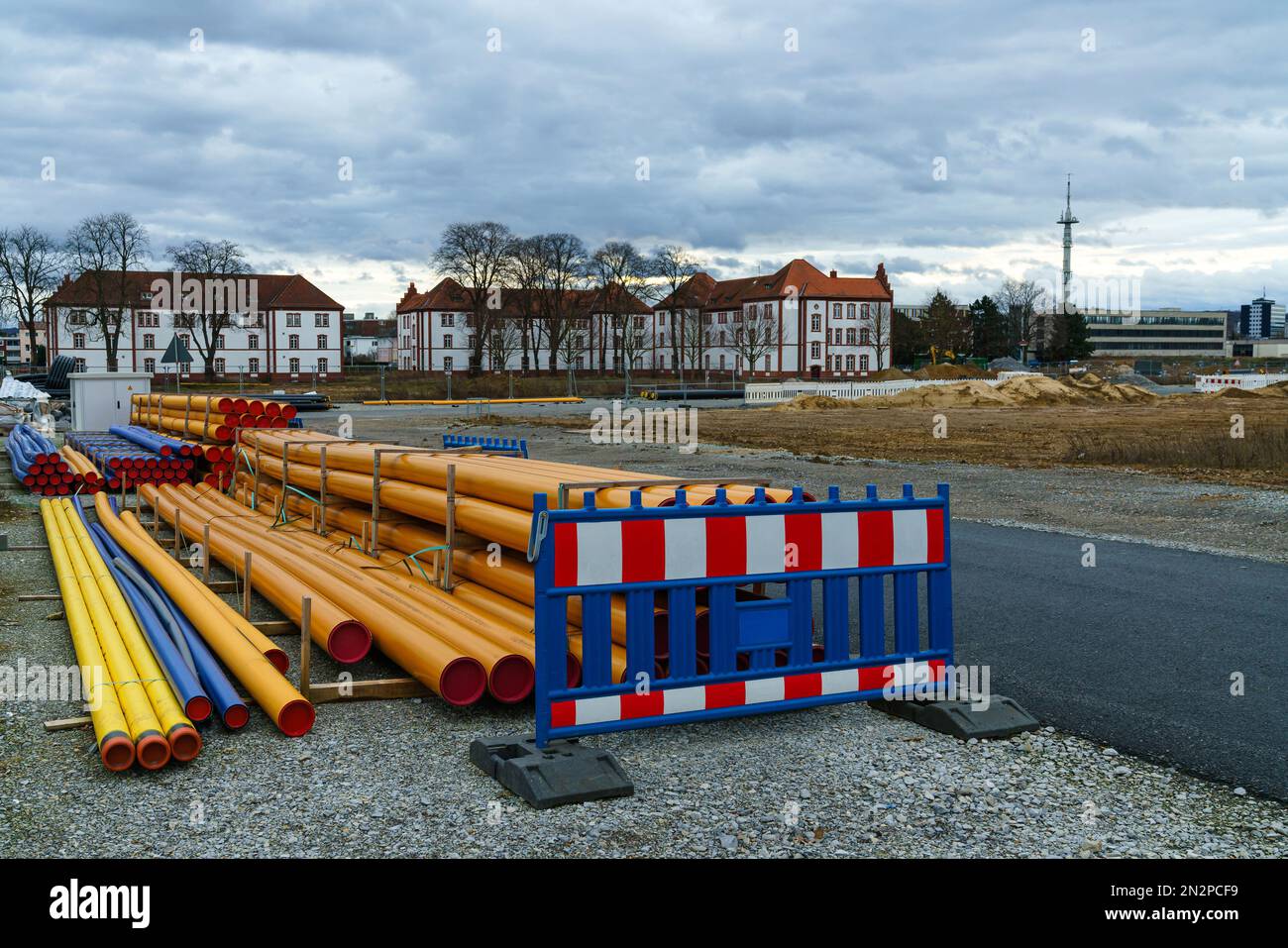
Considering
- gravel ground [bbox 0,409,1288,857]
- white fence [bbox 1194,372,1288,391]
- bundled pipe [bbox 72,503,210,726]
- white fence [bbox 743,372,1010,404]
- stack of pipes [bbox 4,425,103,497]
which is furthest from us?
white fence [bbox 1194,372,1288,391]

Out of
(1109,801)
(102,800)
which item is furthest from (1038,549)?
(102,800)

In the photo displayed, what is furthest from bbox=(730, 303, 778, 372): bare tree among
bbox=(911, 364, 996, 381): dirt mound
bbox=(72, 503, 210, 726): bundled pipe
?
bbox=(72, 503, 210, 726): bundled pipe

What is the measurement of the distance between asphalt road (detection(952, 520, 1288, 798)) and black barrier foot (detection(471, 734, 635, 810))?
8.01 feet

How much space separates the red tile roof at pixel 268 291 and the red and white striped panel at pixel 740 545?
92778mm

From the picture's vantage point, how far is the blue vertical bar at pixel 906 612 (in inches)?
234

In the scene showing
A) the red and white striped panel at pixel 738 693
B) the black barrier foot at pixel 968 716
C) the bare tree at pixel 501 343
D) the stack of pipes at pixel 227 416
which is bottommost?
the black barrier foot at pixel 968 716

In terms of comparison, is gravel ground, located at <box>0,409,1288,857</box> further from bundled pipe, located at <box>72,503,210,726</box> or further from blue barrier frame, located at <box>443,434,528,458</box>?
blue barrier frame, located at <box>443,434,528,458</box>

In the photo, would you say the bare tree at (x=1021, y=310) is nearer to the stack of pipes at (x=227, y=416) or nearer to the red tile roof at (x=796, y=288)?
the red tile roof at (x=796, y=288)

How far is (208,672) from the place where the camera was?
622cm

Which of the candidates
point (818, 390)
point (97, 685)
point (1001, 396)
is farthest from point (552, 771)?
point (818, 390)

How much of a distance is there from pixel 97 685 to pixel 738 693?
3188 mm

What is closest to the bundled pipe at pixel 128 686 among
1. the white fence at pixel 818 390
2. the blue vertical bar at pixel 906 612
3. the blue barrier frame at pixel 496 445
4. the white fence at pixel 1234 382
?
the blue vertical bar at pixel 906 612

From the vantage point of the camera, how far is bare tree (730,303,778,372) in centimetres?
10200
